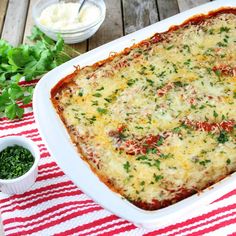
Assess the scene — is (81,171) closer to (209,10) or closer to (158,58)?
(158,58)

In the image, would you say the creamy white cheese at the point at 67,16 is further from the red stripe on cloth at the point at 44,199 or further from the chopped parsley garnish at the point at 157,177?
the chopped parsley garnish at the point at 157,177

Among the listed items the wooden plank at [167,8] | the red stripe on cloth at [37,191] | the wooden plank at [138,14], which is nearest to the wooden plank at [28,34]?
the wooden plank at [138,14]

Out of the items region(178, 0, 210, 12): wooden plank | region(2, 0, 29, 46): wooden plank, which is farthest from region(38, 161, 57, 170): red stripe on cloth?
region(178, 0, 210, 12): wooden plank

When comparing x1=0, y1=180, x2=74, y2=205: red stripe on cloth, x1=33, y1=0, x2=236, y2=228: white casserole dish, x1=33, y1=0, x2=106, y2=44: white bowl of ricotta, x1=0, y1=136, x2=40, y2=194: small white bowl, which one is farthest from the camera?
x1=33, y1=0, x2=106, y2=44: white bowl of ricotta

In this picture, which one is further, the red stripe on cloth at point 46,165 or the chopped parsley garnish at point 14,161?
the red stripe on cloth at point 46,165

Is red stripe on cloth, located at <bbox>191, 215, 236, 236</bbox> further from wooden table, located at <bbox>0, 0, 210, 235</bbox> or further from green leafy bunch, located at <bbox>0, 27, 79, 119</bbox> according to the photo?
wooden table, located at <bbox>0, 0, 210, 235</bbox>

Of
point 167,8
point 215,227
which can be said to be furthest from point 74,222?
point 167,8
